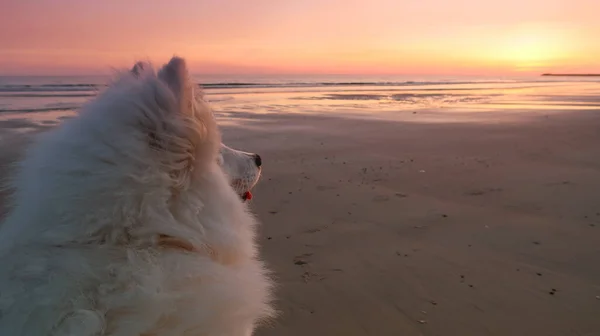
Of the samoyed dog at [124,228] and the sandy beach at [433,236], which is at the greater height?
the samoyed dog at [124,228]

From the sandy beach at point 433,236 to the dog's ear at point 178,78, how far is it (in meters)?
1.95

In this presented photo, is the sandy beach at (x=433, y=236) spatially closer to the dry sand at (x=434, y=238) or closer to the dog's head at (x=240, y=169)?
the dry sand at (x=434, y=238)

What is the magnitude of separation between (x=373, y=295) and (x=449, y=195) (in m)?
2.60

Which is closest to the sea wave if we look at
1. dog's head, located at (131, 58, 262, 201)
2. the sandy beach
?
the sandy beach

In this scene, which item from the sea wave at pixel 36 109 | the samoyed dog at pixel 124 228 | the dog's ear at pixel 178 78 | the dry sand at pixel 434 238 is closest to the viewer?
the samoyed dog at pixel 124 228

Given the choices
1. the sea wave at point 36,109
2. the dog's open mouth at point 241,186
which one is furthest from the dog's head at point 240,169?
the sea wave at point 36,109

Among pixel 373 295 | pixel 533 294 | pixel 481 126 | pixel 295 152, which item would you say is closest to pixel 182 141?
pixel 373 295

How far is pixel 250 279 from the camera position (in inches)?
74.1

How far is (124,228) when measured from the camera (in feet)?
5.02

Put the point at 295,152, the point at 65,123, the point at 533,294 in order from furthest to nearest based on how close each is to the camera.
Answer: the point at 295,152 → the point at 533,294 → the point at 65,123

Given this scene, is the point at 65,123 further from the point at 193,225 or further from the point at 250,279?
the point at 250,279

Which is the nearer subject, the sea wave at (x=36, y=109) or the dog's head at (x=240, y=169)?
the dog's head at (x=240, y=169)

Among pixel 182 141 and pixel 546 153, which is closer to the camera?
pixel 182 141

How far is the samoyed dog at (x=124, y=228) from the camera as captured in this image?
1.36 meters
